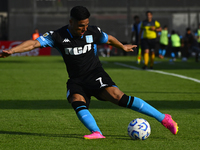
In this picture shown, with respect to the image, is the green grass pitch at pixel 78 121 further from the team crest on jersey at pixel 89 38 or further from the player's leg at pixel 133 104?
the team crest on jersey at pixel 89 38

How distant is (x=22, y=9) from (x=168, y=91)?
88.5ft

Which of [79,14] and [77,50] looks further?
[77,50]

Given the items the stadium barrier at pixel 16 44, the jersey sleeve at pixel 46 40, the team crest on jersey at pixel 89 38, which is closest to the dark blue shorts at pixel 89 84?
the team crest on jersey at pixel 89 38

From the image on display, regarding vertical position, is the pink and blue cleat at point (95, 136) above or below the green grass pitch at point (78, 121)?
above

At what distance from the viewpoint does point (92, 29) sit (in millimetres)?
5355

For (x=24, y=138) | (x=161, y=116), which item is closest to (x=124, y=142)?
(x=161, y=116)

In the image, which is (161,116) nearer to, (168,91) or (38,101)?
(38,101)

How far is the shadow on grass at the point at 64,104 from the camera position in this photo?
7609 mm

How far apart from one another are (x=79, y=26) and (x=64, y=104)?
10.9ft

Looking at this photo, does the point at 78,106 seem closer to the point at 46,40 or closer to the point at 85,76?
the point at 85,76

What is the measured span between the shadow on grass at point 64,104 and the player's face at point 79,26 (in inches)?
110

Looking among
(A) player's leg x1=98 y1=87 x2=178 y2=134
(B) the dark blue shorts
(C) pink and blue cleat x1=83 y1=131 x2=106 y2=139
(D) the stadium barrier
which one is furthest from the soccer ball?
(D) the stadium barrier

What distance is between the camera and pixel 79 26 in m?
4.93

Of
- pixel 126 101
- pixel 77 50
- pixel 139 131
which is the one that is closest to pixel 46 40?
pixel 77 50
